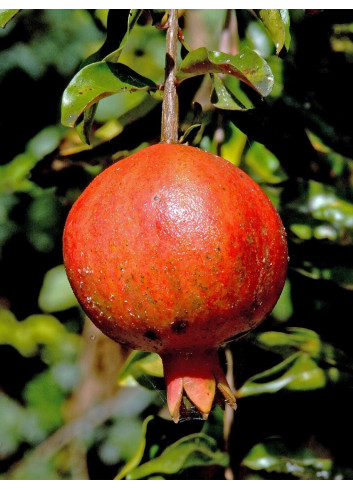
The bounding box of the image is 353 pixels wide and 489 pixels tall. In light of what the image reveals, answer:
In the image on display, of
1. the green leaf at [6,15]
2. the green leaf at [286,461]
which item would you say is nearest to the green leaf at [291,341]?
the green leaf at [286,461]

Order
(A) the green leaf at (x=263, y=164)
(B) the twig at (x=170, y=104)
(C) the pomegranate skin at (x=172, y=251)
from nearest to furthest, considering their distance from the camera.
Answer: (C) the pomegranate skin at (x=172, y=251) < (B) the twig at (x=170, y=104) < (A) the green leaf at (x=263, y=164)

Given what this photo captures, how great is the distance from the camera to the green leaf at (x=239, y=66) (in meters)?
0.67

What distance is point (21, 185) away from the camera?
126 centimetres

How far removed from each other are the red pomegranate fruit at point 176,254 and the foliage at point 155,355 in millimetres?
404

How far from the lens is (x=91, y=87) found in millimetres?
725

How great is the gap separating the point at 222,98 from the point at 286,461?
0.71m

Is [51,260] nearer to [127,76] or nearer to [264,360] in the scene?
[264,360]

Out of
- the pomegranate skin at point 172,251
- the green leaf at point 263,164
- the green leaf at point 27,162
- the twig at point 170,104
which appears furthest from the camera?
the green leaf at point 27,162

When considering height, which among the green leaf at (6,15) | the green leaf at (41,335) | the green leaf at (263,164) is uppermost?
the green leaf at (6,15)

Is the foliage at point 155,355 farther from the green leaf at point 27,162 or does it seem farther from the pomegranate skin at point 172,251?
the pomegranate skin at point 172,251

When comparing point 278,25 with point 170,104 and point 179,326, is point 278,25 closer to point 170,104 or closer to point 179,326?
point 170,104

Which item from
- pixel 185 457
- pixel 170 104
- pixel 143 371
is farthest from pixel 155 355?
pixel 170 104

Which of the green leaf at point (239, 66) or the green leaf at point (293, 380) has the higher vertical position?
the green leaf at point (239, 66)

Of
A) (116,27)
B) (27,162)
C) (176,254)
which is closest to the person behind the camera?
(176,254)
